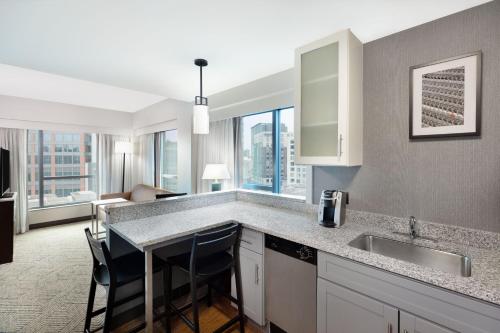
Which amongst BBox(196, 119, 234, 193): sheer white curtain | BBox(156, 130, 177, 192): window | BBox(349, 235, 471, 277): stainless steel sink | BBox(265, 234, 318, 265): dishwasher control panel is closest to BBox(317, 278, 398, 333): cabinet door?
BBox(265, 234, 318, 265): dishwasher control panel

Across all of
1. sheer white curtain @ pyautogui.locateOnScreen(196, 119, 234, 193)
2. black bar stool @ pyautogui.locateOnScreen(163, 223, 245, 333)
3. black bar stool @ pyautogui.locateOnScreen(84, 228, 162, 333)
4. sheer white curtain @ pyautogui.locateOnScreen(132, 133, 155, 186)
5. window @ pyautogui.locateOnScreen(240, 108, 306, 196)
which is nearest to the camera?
black bar stool @ pyautogui.locateOnScreen(84, 228, 162, 333)

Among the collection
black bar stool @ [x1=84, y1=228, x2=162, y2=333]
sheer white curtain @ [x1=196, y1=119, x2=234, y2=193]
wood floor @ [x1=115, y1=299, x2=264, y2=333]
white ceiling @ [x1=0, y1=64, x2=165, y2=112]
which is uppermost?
white ceiling @ [x1=0, y1=64, x2=165, y2=112]

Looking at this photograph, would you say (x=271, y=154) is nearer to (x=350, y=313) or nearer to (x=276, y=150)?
(x=276, y=150)

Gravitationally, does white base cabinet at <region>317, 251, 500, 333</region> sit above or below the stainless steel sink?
below

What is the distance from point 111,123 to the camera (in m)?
5.22

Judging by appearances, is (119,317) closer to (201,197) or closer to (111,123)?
(201,197)

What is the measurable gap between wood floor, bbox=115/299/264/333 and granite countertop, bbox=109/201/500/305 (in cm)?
83

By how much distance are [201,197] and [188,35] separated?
4.90 ft

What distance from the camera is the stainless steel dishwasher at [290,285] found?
1479 mm

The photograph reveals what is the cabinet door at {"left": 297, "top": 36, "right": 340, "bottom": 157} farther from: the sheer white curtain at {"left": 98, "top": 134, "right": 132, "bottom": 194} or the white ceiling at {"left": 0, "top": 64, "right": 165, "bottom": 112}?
the sheer white curtain at {"left": 98, "top": 134, "right": 132, "bottom": 194}

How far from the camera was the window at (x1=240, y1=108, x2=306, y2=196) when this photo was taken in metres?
2.69

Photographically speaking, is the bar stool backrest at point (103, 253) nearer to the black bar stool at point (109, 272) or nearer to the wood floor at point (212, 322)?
the black bar stool at point (109, 272)

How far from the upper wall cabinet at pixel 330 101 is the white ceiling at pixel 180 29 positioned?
141 mm

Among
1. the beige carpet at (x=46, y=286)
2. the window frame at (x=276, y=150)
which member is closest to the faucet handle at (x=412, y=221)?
the window frame at (x=276, y=150)
